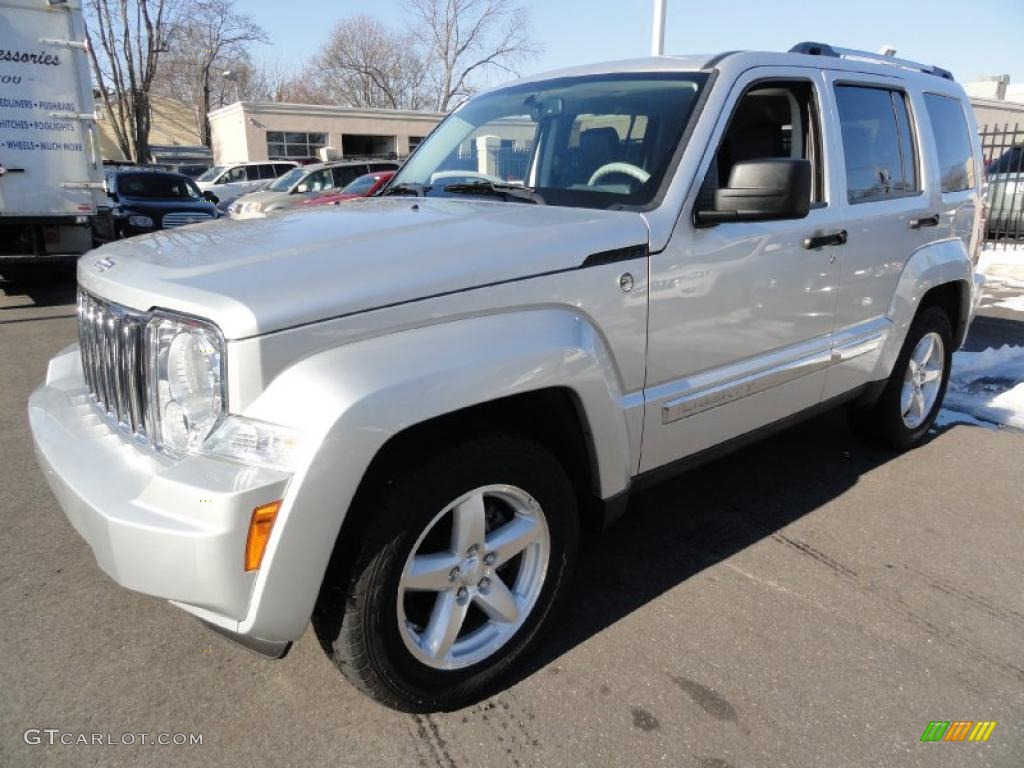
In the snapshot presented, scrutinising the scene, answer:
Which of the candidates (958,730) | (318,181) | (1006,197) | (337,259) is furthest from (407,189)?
(318,181)

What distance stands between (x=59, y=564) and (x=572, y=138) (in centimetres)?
276

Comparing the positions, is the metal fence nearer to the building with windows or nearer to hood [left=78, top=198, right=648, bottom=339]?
hood [left=78, top=198, right=648, bottom=339]

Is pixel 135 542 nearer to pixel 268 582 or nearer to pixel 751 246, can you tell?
pixel 268 582

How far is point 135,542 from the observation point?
178 centimetres

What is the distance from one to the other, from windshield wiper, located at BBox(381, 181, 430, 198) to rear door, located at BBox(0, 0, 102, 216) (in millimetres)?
7080

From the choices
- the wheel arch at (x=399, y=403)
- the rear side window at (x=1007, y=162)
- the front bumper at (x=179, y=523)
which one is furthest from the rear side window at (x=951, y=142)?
the rear side window at (x=1007, y=162)

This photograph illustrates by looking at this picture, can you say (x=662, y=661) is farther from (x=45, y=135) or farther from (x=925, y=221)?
(x=45, y=135)

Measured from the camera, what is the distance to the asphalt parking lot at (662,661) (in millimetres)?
2174

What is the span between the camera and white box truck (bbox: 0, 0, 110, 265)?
8.27m

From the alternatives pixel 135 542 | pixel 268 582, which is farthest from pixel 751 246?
pixel 135 542

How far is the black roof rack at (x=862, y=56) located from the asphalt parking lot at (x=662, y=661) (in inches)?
85.5

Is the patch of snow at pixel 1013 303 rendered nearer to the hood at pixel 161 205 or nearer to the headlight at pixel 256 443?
the headlight at pixel 256 443

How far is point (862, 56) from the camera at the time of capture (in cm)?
382

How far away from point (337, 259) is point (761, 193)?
56.9 inches
